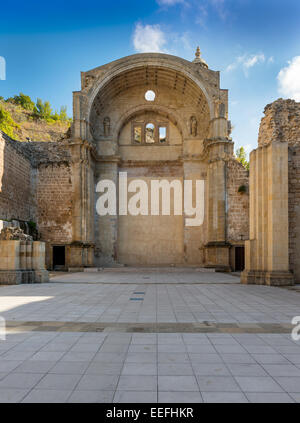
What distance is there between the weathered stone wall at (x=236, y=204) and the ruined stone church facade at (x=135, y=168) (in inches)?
2.8

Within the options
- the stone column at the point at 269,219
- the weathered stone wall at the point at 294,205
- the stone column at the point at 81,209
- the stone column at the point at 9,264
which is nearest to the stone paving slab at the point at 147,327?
the stone column at the point at 269,219

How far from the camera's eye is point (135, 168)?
2339cm

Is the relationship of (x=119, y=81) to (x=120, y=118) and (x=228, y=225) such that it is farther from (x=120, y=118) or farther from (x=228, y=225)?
(x=228, y=225)

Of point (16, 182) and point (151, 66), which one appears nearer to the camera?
point (16, 182)

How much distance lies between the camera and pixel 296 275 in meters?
11.4

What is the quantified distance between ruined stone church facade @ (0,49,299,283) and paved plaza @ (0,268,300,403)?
42.1ft

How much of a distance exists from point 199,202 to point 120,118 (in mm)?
9537

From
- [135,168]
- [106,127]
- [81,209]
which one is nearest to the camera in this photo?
[81,209]

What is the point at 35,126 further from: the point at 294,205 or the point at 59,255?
the point at 294,205

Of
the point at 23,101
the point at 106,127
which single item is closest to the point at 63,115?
the point at 23,101

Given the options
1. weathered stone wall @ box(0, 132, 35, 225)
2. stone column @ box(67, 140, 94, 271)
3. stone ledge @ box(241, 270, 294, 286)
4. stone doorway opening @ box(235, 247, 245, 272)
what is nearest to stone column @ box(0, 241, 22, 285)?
weathered stone wall @ box(0, 132, 35, 225)

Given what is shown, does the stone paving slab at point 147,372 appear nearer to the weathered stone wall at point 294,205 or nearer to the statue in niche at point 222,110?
the weathered stone wall at point 294,205

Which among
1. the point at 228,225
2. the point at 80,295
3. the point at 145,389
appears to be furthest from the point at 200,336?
the point at 228,225

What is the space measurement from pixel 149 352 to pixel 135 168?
2019 centimetres
